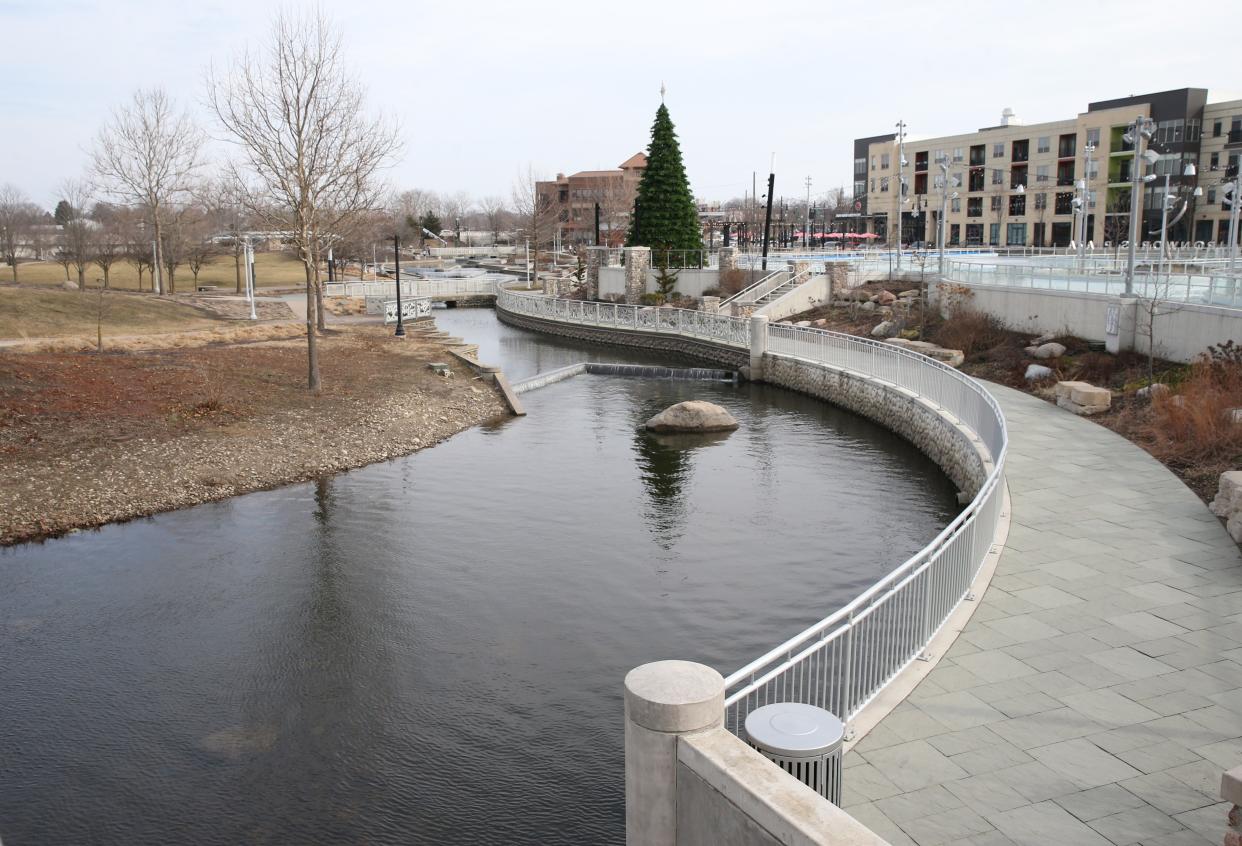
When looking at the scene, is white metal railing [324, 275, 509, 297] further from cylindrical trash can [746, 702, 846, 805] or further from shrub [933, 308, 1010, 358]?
cylindrical trash can [746, 702, 846, 805]

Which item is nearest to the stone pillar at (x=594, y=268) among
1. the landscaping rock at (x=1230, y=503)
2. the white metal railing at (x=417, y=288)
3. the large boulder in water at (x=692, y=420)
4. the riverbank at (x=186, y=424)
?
the white metal railing at (x=417, y=288)

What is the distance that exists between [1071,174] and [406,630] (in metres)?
80.8

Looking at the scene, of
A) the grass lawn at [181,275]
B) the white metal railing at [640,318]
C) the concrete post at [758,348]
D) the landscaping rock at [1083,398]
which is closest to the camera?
the landscaping rock at [1083,398]

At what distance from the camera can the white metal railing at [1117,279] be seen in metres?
21.0

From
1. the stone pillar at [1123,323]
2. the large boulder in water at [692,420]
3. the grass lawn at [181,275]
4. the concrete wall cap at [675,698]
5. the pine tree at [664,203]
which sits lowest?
the large boulder in water at [692,420]

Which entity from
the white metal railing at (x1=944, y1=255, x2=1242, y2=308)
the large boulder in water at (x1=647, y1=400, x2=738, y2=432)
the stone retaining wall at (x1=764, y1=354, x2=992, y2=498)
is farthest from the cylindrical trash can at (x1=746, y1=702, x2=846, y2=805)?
the white metal railing at (x1=944, y1=255, x2=1242, y2=308)

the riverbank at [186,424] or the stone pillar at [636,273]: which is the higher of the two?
the stone pillar at [636,273]

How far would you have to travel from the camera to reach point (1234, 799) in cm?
511

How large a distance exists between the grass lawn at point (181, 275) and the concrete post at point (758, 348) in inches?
1561

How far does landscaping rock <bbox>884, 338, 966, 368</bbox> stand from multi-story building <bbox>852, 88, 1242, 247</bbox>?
37.0m

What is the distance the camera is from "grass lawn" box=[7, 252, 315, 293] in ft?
201

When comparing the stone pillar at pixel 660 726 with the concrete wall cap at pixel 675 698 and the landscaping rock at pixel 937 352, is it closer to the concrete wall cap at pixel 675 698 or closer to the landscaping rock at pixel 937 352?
the concrete wall cap at pixel 675 698

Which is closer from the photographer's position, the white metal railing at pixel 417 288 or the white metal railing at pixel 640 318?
the white metal railing at pixel 640 318

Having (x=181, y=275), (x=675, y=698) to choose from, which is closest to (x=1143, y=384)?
(x=675, y=698)
